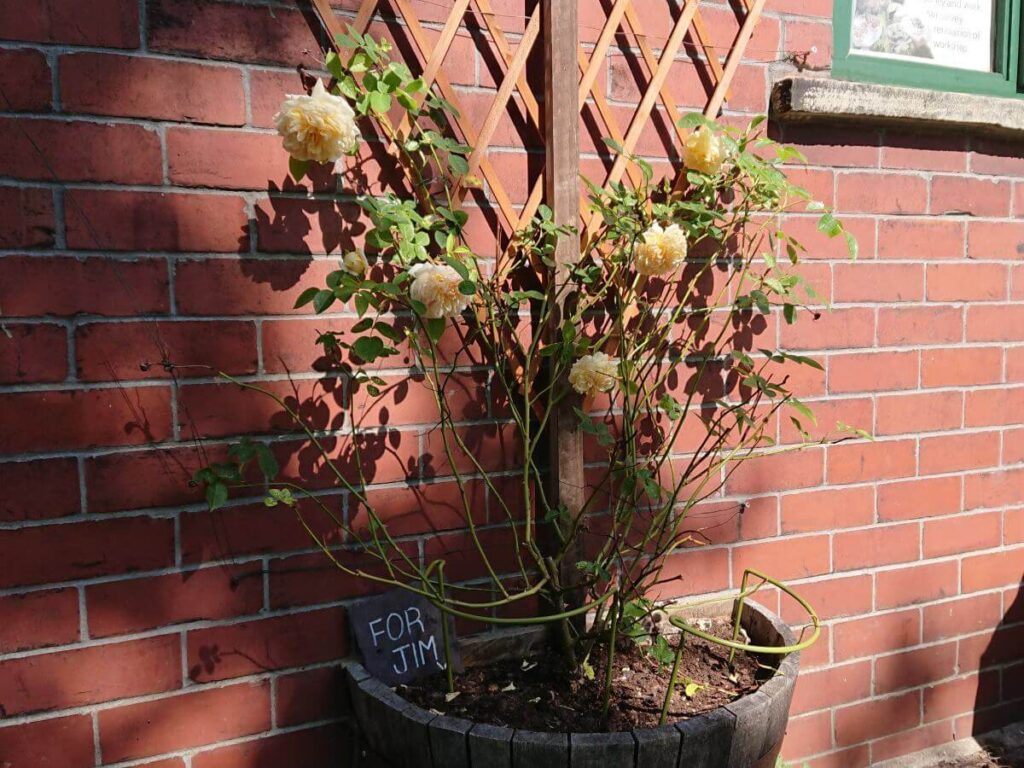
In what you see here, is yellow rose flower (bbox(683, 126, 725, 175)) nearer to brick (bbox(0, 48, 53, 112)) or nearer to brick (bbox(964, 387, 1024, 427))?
brick (bbox(964, 387, 1024, 427))

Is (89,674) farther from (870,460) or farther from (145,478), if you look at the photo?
(870,460)

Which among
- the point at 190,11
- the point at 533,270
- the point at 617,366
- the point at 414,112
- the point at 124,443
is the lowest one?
the point at 124,443

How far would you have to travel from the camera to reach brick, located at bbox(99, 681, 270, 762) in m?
1.37

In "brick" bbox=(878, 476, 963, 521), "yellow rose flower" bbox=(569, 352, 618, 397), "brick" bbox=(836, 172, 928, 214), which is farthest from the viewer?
"brick" bbox=(878, 476, 963, 521)

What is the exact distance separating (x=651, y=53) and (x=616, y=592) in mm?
1047

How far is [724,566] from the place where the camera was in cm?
184

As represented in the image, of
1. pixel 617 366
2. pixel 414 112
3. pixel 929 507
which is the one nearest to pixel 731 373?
pixel 617 366

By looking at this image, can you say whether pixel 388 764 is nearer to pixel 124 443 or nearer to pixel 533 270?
pixel 124 443

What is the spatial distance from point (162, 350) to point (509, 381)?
621 mm

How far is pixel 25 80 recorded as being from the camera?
4.13ft

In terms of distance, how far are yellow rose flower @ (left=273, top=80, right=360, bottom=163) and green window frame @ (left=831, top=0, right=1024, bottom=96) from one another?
1.20 metres

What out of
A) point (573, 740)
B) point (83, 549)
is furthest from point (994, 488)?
point (83, 549)

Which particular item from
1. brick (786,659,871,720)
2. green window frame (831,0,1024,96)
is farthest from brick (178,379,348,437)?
green window frame (831,0,1024,96)

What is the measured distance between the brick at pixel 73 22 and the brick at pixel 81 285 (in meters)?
0.33
